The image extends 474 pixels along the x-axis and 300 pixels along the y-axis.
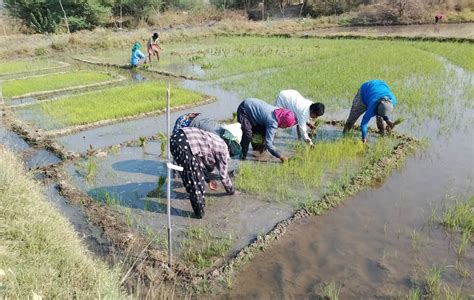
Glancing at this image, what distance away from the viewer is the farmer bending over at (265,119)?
4.85 meters

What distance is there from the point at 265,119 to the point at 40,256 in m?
2.92

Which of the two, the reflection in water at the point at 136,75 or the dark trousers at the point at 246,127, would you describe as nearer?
the dark trousers at the point at 246,127

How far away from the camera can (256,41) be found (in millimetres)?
18156

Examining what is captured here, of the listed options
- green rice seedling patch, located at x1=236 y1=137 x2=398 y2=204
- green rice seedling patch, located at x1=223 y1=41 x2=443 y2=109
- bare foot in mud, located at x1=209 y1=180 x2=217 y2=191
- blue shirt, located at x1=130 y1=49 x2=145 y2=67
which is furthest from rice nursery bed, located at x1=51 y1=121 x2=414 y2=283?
blue shirt, located at x1=130 y1=49 x2=145 y2=67

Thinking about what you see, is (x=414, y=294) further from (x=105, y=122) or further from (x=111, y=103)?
(x=111, y=103)

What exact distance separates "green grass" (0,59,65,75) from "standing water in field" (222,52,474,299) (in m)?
11.9

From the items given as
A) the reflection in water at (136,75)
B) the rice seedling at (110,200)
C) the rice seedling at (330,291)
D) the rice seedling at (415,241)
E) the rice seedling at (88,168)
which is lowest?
the rice seedling at (330,291)

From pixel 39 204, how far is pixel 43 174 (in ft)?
5.31

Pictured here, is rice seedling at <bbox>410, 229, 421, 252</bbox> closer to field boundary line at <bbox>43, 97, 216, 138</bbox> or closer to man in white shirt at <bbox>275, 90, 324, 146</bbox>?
man in white shirt at <bbox>275, 90, 324, 146</bbox>

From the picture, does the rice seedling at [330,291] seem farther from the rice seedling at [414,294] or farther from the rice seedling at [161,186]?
the rice seedling at [161,186]

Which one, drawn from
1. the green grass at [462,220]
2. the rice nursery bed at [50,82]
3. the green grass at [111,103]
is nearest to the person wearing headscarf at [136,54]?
the rice nursery bed at [50,82]

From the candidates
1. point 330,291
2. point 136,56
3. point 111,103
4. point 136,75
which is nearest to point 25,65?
point 136,56

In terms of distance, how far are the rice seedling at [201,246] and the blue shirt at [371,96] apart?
2.82 m

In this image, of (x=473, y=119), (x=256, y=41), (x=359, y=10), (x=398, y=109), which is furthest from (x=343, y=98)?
(x=359, y=10)
